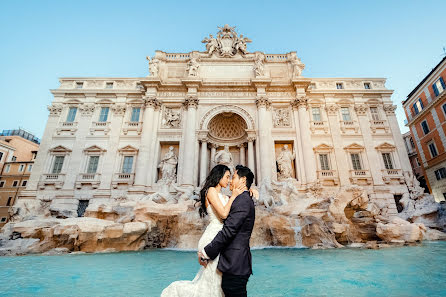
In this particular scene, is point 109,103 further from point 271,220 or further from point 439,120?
point 439,120

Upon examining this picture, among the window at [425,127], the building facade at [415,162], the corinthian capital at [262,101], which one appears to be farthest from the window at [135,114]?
the building facade at [415,162]

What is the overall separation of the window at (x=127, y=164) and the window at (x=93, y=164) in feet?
7.23

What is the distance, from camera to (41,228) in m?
7.96

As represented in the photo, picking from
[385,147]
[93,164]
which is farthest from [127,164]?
[385,147]

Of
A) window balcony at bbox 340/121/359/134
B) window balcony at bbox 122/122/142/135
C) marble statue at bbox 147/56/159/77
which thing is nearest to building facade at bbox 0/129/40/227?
window balcony at bbox 122/122/142/135

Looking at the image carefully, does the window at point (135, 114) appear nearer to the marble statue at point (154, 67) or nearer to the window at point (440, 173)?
the marble statue at point (154, 67)

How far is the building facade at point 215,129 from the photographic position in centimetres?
1580

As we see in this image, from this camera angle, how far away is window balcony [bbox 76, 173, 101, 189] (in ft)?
52.1

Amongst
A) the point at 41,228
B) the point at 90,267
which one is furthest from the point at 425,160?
the point at 41,228

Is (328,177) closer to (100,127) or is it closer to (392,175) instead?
(392,175)

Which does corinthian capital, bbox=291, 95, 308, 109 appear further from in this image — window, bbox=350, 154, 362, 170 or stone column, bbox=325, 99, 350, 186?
window, bbox=350, 154, 362, 170

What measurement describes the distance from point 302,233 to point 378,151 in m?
13.7

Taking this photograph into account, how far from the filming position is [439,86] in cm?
1886

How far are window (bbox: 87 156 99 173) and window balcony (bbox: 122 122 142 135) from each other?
123 inches
